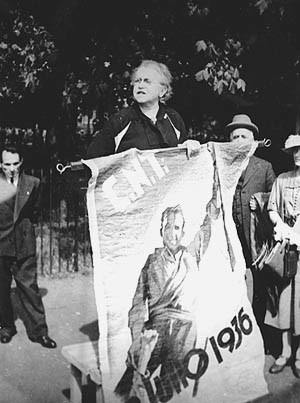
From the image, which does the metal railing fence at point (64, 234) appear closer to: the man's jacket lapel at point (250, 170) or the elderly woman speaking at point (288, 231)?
the man's jacket lapel at point (250, 170)

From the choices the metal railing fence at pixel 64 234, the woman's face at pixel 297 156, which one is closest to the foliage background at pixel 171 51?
the metal railing fence at pixel 64 234

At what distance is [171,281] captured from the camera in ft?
13.5

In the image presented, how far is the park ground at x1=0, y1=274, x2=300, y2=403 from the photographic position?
461 cm

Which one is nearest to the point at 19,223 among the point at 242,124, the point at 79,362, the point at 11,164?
the point at 11,164

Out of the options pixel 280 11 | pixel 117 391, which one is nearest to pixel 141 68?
pixel 117 391

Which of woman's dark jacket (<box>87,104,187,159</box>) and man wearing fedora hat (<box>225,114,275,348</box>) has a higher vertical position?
woman's dark jacket (<box>87,104,187,159</box>)

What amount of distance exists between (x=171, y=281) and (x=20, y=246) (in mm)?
1732

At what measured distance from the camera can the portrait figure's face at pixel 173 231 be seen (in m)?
4.13

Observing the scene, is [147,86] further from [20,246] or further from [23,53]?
[23,53]

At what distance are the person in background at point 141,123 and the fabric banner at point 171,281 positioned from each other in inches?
12.4

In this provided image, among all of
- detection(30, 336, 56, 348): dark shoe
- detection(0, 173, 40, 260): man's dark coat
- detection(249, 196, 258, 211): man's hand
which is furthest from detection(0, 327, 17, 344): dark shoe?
detection(249, 196, 258, 211): man's hand

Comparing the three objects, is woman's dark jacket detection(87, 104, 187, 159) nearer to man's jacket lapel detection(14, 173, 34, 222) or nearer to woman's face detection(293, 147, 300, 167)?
woman's face detection(293, 147, 300, 167)

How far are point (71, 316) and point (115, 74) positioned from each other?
10.00 ft

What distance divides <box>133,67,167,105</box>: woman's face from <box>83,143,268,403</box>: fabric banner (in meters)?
0.47
